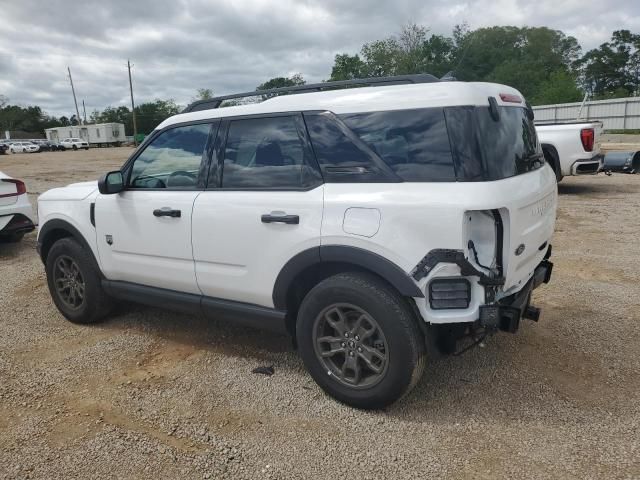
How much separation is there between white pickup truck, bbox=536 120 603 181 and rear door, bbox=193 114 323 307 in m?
7.99

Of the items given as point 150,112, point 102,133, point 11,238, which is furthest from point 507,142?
point 150,112

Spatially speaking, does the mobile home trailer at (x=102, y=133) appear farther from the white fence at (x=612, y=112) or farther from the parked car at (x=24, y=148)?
the white fence at (x=612, y=112)

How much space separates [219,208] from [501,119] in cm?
185

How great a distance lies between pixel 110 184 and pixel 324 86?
1.81 meters

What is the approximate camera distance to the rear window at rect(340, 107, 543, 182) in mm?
2717

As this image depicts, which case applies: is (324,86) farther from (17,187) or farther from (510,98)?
(17,187)

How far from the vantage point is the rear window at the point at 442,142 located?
2.72 metres

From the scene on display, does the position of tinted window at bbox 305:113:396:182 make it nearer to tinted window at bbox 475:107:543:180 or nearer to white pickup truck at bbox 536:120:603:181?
tinted window at bbox 475:107:543:180

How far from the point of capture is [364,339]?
3.02 meters

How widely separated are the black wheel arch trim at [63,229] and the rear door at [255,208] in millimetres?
1281

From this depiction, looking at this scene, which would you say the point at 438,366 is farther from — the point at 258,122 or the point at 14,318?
the point at 14,318

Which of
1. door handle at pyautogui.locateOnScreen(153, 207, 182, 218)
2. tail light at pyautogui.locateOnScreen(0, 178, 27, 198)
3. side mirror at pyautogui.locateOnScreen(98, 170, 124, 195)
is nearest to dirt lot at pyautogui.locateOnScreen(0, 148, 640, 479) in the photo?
door handle at pyautogui.locateOnScreen(153, 207, 182, 218)

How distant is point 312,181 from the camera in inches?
124

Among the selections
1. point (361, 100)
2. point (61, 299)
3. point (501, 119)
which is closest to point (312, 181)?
point (361, 100)
